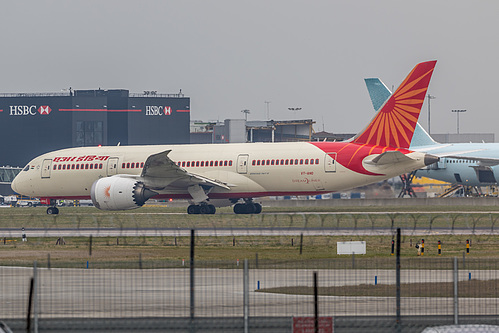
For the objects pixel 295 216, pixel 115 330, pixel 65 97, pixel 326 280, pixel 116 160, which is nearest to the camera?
pixel 115 330

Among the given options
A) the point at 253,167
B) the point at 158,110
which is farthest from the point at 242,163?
the point at 158,110

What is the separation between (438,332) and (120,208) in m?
47.6

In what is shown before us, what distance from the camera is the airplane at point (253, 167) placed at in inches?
2192

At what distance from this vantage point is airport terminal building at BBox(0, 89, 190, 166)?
499 ft

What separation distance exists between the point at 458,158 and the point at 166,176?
32.4 metres

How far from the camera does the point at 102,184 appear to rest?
191 feet

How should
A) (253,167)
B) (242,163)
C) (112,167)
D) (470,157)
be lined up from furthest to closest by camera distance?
1. (470,157)
2. (112,167)
3. (242,163)
4. (253,167)

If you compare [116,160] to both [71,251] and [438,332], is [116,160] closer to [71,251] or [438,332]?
[71,251]

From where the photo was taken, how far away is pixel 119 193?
57375 millimetres

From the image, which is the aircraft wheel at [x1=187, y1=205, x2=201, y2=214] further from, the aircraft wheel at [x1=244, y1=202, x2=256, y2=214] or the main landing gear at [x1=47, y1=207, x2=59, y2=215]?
the main landing gear at [x1=47, y1=207, x2=59, y2=215]

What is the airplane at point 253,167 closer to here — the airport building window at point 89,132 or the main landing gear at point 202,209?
the main landing gear at point 202,209

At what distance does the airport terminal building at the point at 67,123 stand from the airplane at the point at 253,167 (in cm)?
9055

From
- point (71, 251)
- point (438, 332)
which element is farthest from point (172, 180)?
point (438, 332)

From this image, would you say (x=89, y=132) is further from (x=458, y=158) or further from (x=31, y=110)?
(x=458, y=158)
